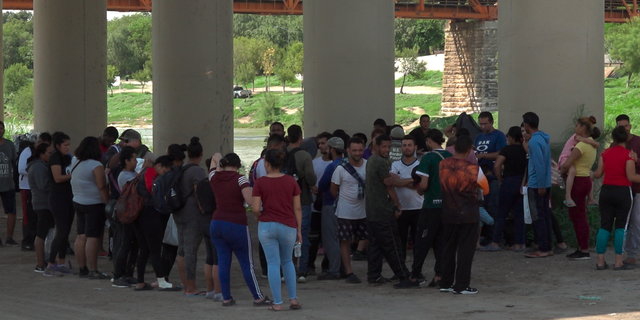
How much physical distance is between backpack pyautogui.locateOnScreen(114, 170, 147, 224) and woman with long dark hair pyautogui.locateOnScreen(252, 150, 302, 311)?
1.53 metres

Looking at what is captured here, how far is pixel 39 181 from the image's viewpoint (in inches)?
392

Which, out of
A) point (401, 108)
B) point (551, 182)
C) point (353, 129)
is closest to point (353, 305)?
point (551, 182)

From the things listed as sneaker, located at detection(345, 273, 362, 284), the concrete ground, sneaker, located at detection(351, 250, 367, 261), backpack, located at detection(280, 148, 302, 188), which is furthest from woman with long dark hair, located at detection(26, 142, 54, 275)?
sneaker, located at detection(351, 250, 367, 261)

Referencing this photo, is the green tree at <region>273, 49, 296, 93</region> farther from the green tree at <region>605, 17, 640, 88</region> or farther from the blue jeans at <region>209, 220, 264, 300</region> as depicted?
the blue jeans at <region>209, 220, 264, 300</region>

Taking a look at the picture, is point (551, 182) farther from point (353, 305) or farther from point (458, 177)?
point (353, 305)

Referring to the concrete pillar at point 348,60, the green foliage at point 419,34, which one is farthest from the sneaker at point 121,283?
the green foliage at point 419,34

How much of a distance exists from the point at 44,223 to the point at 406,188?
4371 millimetres

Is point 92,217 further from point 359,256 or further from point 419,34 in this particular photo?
point 419,34

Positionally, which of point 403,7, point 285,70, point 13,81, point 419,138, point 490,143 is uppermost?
point 403,7

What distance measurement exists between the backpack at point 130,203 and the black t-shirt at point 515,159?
15.5 ft

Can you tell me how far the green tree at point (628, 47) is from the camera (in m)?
60.1

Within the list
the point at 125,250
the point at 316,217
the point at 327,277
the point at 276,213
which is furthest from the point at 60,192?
the point at 276,213

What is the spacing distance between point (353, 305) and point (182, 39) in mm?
8691

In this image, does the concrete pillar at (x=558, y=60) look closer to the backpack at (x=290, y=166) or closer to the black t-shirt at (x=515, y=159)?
the black t-shirt at (x=515, y=159)
